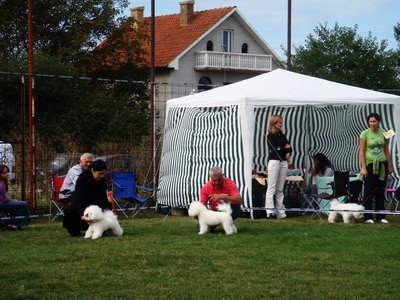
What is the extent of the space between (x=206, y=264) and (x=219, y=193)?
363cm

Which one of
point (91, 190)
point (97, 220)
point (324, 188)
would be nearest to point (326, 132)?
point (324, 188)

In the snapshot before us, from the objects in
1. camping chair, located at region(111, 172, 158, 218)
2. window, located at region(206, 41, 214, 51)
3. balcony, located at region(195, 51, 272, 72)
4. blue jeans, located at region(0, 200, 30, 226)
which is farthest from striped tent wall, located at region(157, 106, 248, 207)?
window, located at region(206, 41, 214, 51)

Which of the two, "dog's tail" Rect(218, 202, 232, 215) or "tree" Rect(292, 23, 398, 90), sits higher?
"tree" Rect(292, 23, 398, 90)

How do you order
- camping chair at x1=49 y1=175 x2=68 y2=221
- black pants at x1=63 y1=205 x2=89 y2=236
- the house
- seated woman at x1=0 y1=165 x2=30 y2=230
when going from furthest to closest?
the house < camping chair at x1=49 y1=175 x2=68 y2=221 < seated woman at x1=0 y1=165 x2=30 y2=230 < black pants at x1=63 y1=205 x2=89 y2=236

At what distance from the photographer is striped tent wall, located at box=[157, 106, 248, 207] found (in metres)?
17.5

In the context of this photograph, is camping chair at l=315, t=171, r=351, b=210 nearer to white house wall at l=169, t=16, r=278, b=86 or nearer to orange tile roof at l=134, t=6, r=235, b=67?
orange tile roof at l=134, t=6, r=235, b=67

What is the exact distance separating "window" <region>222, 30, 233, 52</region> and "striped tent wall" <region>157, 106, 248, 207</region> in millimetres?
37272

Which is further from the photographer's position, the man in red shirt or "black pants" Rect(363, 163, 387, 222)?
"black pants" Rect(363, 163, 387, 222)

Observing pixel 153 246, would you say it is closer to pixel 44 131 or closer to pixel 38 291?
pixel 38 291

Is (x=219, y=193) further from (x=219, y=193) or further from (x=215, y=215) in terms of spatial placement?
(x=215, y=215)

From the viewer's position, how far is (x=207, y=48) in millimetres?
55219

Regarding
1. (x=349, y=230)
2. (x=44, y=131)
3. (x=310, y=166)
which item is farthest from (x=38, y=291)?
(x=44, y=131)

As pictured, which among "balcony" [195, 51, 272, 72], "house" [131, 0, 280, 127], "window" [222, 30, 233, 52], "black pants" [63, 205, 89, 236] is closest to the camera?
"black pants" [63, 205, 89, 236]

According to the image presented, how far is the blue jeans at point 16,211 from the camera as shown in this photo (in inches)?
591
